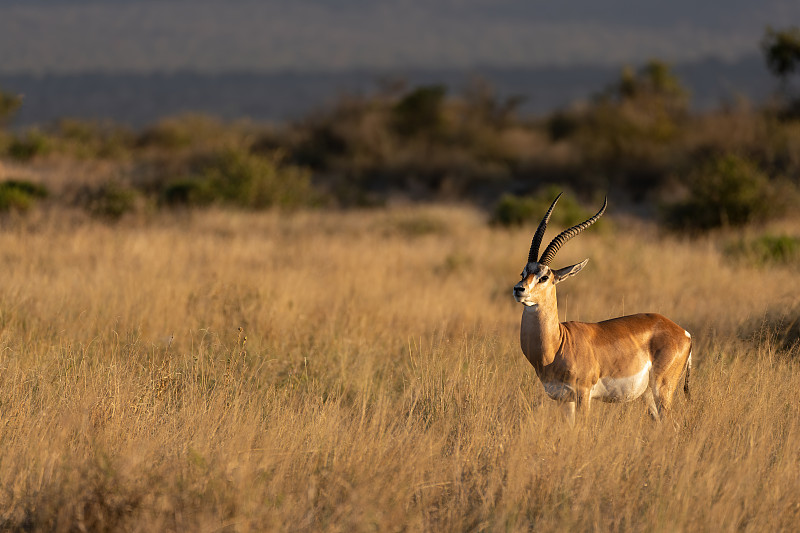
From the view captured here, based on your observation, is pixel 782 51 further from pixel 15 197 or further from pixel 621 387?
pixel 621 387

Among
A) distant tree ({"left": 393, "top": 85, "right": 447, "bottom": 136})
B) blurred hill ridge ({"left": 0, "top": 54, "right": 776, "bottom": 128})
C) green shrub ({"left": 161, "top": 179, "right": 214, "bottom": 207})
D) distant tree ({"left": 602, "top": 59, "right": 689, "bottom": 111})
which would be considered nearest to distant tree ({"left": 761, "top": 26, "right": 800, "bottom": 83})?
distant tree ({"left": 602, "top": 59, "right": 689, "bottom": 111})

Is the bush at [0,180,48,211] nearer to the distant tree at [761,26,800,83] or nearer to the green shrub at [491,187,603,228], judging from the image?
the green shrub at [491,187,603,228]

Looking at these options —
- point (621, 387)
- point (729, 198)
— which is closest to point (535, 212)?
point (729, 198)

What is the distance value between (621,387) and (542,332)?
0.67 metres

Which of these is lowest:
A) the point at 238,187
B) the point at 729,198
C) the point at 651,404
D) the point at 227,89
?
the point at 238,187

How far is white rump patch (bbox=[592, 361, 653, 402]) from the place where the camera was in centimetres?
520

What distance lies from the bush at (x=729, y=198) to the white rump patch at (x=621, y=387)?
1334cm

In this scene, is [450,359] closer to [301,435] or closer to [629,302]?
[301,435]

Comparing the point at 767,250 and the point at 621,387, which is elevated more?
the point at 767,250

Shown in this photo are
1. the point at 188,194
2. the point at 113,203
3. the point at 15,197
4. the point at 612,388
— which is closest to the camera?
the point at 612,388

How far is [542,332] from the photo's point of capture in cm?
506

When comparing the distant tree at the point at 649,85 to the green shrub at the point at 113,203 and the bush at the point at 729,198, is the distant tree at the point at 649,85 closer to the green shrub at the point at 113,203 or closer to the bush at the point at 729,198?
the bush at the point at 729,198

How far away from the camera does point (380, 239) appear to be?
15.9 meters

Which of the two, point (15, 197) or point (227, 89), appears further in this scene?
point (227, 89)
